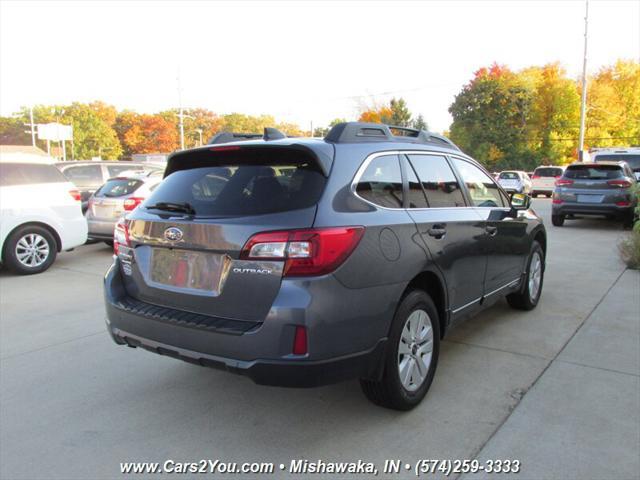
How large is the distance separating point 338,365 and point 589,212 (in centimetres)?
1195

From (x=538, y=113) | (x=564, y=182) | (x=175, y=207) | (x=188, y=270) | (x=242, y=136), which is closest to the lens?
(x=188, y=270)

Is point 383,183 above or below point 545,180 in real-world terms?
above

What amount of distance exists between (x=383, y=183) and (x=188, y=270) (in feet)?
4.30

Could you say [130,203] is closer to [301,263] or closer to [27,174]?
[27,174]

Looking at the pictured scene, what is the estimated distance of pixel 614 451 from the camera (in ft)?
9.35

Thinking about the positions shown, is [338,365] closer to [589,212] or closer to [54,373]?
[54,373]

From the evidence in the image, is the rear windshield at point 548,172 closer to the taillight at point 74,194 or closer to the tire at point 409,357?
the taillight at point 74,194

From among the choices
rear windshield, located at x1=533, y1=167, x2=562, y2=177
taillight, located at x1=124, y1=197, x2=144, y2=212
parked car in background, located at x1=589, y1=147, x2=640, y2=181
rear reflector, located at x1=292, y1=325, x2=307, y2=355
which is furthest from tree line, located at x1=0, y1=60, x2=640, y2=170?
rear reflector, located at x1=292, y1=325, x2=307, y2=355

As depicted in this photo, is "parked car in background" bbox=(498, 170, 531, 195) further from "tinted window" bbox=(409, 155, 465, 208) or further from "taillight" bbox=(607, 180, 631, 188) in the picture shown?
"tinted window" bbox=(409, 155, 465, 208)

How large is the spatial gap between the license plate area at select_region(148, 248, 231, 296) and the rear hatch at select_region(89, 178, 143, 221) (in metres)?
6.41

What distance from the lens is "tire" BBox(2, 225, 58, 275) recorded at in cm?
759

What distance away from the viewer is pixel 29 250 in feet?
25.5

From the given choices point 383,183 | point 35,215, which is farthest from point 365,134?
point 35,215

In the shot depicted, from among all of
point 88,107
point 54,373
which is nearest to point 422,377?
point 54,373
